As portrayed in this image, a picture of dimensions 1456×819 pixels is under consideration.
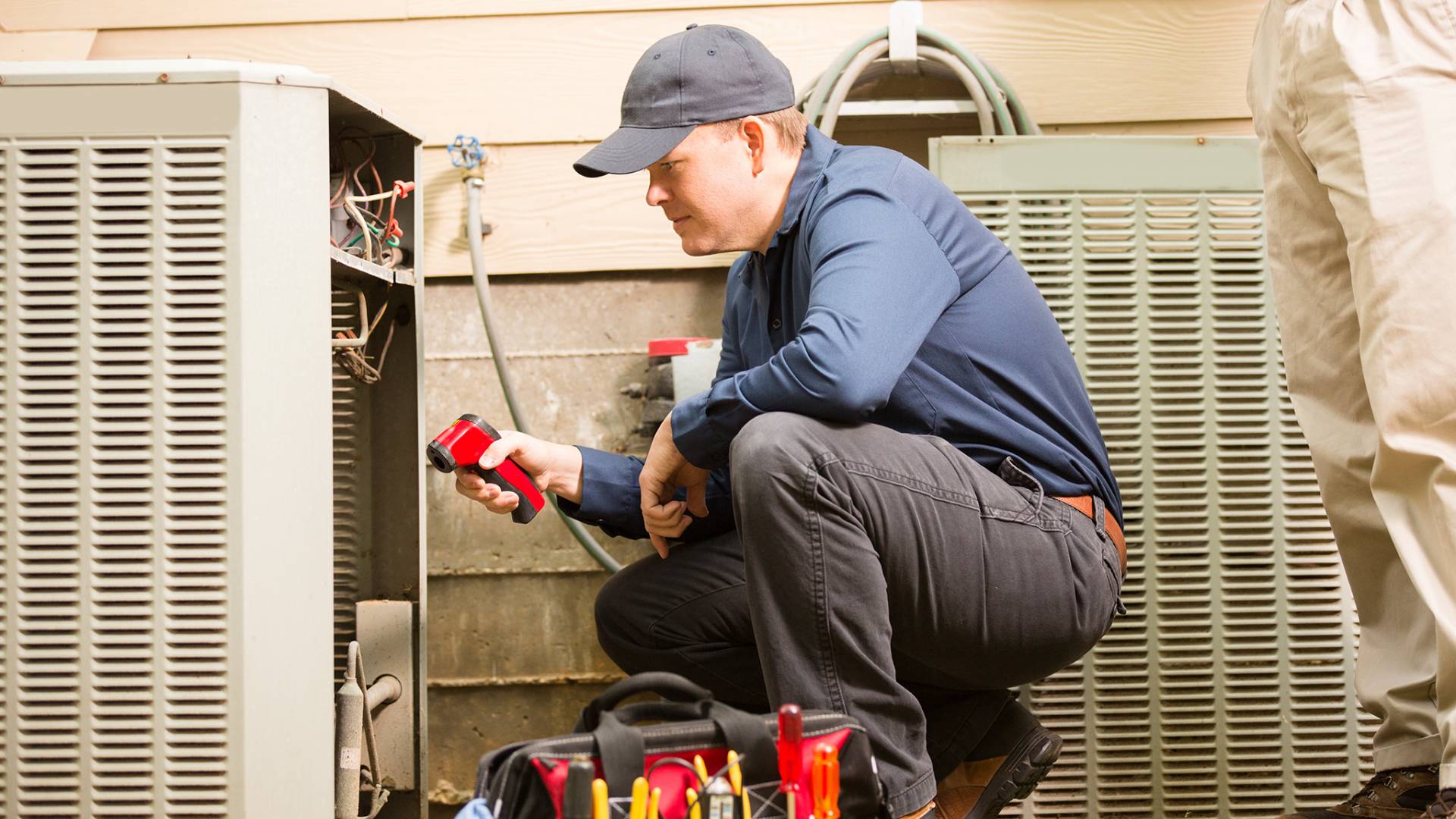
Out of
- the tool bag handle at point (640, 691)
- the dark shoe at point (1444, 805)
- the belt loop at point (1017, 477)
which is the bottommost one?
the dark shoe at point (1444, 805)

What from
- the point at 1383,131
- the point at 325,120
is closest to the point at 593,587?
the point at 325,120

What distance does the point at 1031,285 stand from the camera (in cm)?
158

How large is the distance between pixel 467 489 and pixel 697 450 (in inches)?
12.9

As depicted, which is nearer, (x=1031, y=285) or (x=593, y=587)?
(x=1031, y=285)

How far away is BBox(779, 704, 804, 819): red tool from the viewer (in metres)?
1.12

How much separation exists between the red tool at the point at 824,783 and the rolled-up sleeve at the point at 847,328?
388 mm

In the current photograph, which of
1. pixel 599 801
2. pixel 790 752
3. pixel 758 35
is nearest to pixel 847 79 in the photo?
pixel 758 35

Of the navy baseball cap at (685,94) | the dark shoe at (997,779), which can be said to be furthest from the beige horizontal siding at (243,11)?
the dark shoe at (997,779)

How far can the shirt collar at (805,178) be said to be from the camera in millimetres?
1542

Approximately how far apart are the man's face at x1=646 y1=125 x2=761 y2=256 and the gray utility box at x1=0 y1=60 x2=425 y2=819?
49 centimetres

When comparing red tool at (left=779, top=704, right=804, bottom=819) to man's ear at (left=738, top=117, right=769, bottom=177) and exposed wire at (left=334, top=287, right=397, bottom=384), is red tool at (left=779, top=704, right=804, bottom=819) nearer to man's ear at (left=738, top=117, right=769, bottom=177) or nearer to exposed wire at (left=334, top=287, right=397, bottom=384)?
man's ear at (left=738, top=117, right=769, bottom=177)

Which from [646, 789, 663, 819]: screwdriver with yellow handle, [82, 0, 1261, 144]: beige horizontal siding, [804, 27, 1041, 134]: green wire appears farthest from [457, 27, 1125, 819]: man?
[82, 0, 1261, 144]: beige horizontal siding

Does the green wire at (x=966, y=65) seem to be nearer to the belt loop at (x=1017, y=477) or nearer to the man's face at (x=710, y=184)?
the man's face at (x=710, y=184)

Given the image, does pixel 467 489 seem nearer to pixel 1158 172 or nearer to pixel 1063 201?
pixel 1063 201
